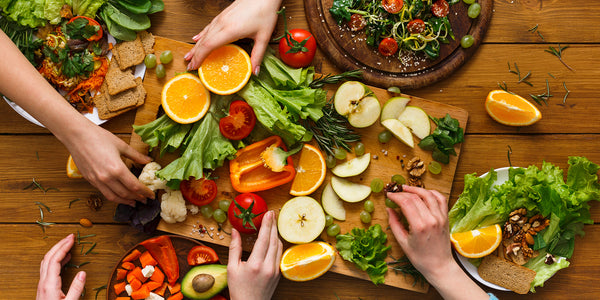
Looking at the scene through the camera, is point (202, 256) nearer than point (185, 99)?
No

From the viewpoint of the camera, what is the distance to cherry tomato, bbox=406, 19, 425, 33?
2012 millimetres

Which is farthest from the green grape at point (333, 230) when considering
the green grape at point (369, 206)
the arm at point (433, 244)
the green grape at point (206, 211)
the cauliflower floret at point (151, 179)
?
the cauliflower floret at point (151, 179)

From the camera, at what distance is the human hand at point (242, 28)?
6.22ft

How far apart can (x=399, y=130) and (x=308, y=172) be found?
1.59ft

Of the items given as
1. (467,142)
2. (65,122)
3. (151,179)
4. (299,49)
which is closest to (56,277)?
(151,179)

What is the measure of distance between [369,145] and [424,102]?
0.34 m

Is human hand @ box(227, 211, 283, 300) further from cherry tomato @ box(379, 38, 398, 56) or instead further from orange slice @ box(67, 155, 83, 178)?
cherry tomato @ box(379, 38, 398, 56)

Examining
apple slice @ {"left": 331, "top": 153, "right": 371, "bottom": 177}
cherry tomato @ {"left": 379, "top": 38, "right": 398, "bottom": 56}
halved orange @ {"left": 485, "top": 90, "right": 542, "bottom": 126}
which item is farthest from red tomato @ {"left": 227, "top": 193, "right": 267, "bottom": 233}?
halved orange @ {"left": 485, "top": 90, "right": 542, "bottom": 126}

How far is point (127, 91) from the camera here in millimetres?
2020

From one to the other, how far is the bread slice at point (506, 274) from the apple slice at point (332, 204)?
2.39 ft

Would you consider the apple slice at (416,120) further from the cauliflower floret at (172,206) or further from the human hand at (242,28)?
the cauliflower floret at (172,206)

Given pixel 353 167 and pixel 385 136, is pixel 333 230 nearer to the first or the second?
pixel 353 167

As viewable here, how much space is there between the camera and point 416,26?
2018 mm

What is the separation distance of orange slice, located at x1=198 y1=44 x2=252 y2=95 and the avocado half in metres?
0.85
